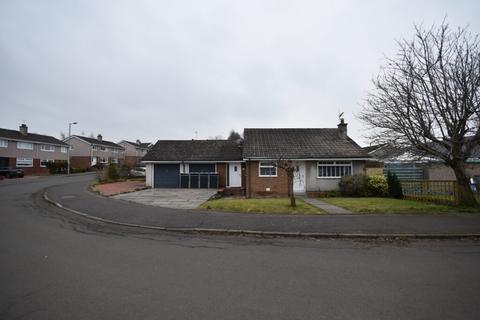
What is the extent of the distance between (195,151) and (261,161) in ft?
29.1

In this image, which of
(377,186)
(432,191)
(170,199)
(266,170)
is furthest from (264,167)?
(432,191)

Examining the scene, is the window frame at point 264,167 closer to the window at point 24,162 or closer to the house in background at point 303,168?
the house in background at point 303,168

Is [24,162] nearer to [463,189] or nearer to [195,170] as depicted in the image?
[195,170]

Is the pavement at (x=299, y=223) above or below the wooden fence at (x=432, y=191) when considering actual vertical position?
below

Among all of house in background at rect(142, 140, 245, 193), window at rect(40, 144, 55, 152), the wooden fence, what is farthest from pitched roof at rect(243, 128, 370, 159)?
window at rect(40, 144, 55, 152)

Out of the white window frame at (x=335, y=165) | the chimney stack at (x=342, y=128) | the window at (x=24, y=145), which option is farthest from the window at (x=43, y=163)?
the chimney stack at (x=342, y=128)

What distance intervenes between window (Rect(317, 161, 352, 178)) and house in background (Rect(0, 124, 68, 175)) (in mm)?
41907

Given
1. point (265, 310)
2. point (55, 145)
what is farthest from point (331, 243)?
point (55, 145)

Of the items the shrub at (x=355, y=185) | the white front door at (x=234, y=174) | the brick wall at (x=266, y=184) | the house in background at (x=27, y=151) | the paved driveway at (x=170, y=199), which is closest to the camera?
the paved driveway at (x=170, y=199)

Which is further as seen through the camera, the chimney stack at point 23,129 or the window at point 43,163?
the window at point 43,163

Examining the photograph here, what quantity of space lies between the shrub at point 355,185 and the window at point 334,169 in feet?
3.59

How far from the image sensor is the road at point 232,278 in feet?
10.5

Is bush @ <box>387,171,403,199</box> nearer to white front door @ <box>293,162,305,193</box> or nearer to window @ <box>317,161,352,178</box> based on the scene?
window @ <box>317,161,352,178</box>

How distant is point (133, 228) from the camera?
26.0 ft
